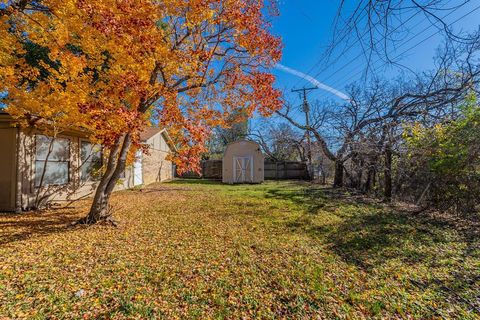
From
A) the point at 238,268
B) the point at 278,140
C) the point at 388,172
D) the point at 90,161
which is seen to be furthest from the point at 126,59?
the point at 278,140

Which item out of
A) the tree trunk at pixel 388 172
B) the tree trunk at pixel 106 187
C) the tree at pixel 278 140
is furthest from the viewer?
the tree at pixel 278 140

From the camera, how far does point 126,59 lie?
4.13 meters

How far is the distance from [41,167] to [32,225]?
2341mm

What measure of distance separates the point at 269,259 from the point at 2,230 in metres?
4.74

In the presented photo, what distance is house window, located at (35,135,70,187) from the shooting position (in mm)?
5844

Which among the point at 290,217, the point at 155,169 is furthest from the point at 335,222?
the point at 155,169

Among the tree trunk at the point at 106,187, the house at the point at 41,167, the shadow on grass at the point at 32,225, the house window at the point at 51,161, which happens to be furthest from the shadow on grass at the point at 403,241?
the house window at the point at 51,161

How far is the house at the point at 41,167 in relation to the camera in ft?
17.3

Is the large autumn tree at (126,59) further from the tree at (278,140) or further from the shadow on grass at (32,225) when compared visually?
the tree at (278,140)

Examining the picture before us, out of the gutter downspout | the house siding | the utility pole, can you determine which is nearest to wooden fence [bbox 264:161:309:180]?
the utility pole

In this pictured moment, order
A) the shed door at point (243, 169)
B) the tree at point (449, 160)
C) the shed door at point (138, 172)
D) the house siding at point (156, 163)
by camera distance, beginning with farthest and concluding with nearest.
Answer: the shed door at point (243, 169), the house siding at point (156, 163), the shed door at point (138, 172), the tree at point (449, 160)

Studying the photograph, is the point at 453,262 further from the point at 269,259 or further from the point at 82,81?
the point at 82,81

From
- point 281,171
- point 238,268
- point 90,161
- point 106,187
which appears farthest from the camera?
point 281,171

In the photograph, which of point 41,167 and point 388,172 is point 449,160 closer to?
point 388,172
